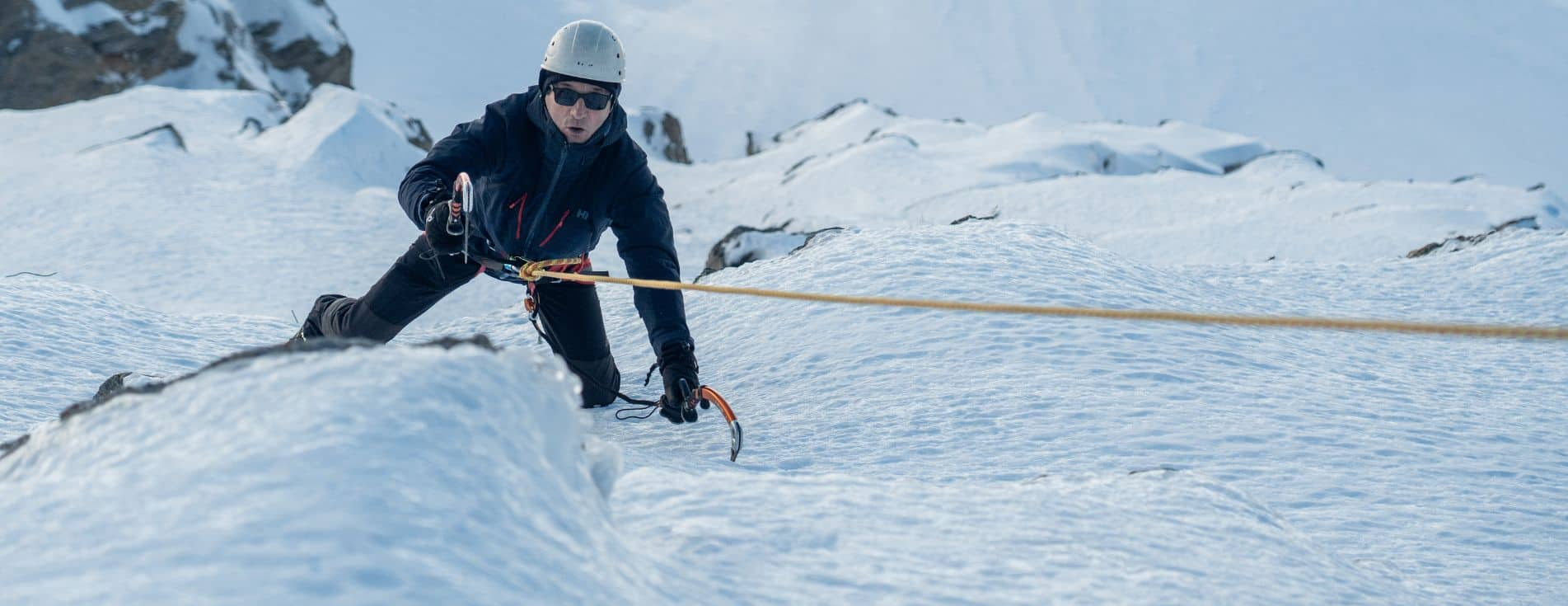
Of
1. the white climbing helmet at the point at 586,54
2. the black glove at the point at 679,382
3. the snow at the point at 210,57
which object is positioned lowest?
the black glove at the point at 679,382

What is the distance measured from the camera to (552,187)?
3793mm

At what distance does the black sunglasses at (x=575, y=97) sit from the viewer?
3643 mm

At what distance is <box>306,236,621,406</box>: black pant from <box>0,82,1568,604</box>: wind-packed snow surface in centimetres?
31

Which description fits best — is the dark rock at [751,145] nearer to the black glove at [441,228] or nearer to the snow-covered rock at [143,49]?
the snow-covered rock at [143,49]

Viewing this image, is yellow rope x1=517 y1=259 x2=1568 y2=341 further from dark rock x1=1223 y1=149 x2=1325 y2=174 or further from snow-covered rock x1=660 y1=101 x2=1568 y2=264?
dark rock x1=1223 y1=149 x2=1325 y2=174

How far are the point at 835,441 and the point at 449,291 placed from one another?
150 cm

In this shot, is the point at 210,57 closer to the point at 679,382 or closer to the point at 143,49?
the point at 143,49

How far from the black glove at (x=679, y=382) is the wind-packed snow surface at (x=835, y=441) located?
5.2 inches

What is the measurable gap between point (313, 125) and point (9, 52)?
10.7 m

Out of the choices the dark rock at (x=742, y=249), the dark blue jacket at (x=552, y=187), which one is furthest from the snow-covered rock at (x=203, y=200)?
the dark blue jacket at (x=552, y=187)

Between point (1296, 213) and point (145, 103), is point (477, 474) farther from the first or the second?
point (145, 103)

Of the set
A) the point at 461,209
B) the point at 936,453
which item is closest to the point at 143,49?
the point at 461,209

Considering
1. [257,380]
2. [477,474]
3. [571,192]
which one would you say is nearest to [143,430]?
[257,380]

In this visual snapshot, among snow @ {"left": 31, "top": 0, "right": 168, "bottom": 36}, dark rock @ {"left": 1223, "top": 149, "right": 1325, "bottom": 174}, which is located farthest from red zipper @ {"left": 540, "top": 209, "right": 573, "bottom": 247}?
snow @ {"left": 31, "top": 0, "right": 168, "bottom": 36}
